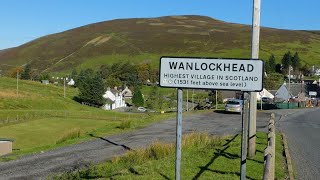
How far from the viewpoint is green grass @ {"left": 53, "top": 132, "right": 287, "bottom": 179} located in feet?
33.3

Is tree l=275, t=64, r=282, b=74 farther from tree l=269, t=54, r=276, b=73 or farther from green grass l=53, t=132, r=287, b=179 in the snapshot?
green grass l=53, t=132, r=287, b=179

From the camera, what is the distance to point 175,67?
22.5ft

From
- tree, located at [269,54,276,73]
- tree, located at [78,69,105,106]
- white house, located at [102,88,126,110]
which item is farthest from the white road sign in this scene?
tree, located at [269,54,276,73]

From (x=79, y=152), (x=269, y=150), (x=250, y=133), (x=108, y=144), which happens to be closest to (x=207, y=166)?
(x=250, y=133)

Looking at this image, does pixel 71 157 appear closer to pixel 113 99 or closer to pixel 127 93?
pixel 113 99

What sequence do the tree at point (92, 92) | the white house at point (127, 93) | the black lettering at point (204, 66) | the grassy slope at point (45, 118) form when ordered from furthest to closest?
the white house at point (127, 93) → the tree at point (92, 92) → the grassy slope at point (45, 118) → the black lettering at point (204, 66)

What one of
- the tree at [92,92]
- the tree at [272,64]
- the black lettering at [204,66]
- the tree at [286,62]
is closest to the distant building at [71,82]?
the tree at [92,92]

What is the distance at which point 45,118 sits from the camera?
53094 mm

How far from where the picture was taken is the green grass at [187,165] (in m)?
10.2

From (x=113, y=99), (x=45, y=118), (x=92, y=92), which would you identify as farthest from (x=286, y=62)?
(x=45, y=118)

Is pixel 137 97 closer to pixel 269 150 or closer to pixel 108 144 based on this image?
pixel 108 144

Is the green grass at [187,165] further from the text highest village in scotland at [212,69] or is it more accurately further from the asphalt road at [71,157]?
the text highest village in scotland at [212,69]

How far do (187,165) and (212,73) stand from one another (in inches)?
195

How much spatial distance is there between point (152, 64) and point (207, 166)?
167400 millimetres
